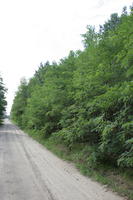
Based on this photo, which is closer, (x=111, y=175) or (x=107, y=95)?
(x=107, y=95)

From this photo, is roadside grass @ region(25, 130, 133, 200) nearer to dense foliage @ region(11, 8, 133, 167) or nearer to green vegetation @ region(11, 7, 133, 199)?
green vegetation @ region(11, 7, 133, 199)

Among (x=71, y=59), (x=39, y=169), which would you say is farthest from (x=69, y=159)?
(x=71, y=59)

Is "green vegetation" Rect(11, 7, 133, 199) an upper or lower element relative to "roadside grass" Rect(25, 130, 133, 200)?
upper

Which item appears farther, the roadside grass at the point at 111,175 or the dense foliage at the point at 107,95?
the roadside grass at the point at 111,175

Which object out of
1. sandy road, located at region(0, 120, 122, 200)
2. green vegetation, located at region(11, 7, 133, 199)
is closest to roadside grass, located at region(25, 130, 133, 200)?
green vegetation, located at region(11, 7, 133, 199)

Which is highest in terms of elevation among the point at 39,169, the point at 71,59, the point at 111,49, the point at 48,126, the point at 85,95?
the point at 71,59

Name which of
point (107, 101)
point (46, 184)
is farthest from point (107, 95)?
point (46, 184)

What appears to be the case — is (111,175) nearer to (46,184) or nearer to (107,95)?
(46,184)

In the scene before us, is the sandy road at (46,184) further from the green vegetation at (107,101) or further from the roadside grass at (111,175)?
the green vegetation at (107,101)

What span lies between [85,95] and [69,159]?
3.61 m

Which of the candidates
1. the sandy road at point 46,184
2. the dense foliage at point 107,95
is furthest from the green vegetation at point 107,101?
the sandy road at point 46,184

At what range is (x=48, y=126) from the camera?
45.6 ft

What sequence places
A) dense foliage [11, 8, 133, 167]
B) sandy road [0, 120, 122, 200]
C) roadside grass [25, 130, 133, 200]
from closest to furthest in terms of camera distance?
sandy road [0, 120, 122, 200]
dense foliage [11, 8, 133, 167]
roadside grass [25, 130, 133, 200]

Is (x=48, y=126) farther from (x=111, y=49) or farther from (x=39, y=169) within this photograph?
(x=111, y=49)
